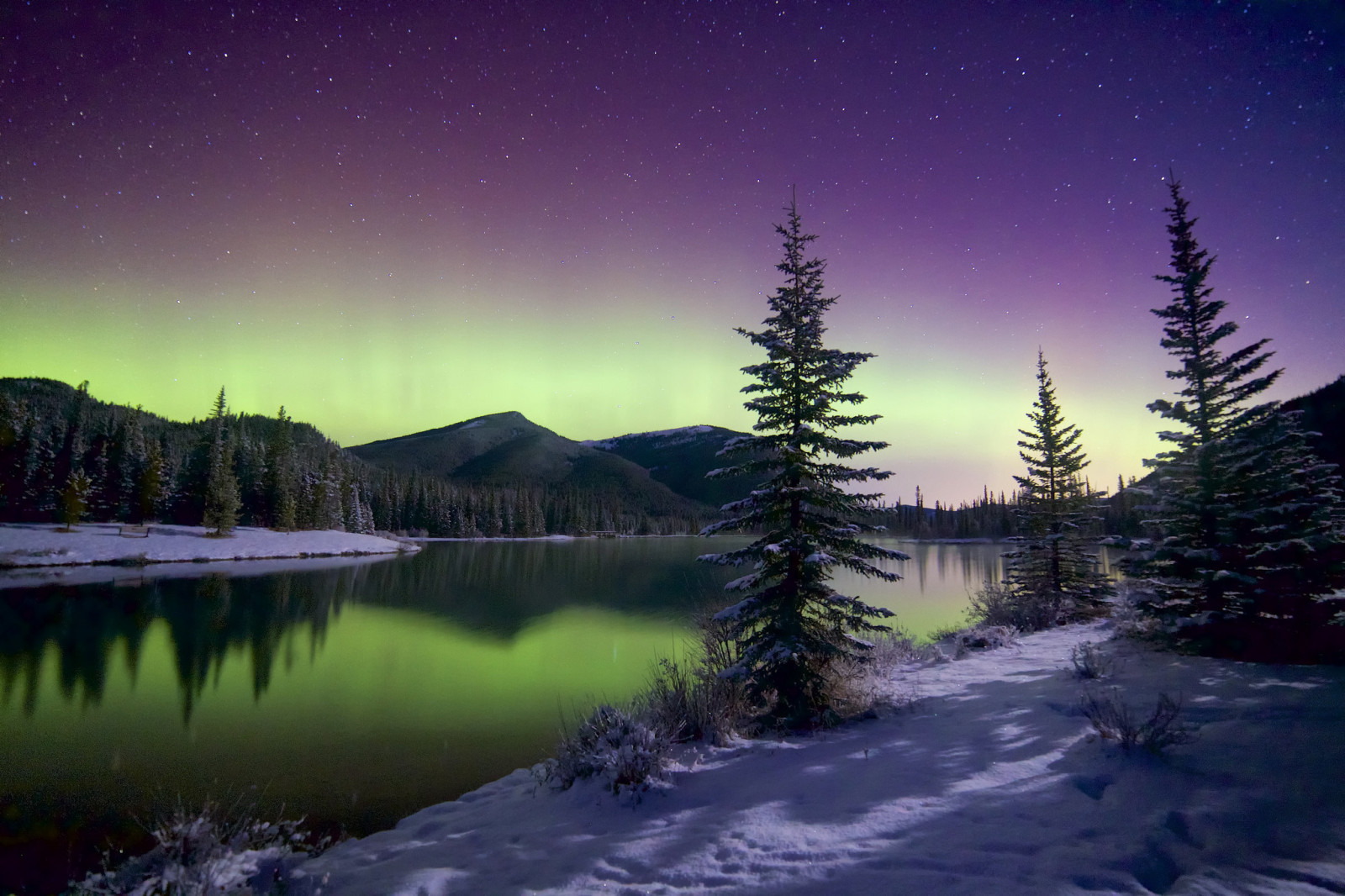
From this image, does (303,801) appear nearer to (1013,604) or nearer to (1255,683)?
(1255,683)

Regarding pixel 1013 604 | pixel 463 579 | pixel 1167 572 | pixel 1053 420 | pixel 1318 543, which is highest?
pixel 1053 420

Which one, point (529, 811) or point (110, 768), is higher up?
point (529, 811)

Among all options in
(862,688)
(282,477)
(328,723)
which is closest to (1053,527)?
(862,688)

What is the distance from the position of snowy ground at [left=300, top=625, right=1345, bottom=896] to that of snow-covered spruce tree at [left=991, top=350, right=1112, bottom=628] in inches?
538

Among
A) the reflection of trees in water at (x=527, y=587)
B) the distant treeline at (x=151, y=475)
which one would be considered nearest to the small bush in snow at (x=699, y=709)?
the reflection of trees in water at (x=527, y=587)

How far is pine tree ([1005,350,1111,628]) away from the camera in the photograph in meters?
20.4

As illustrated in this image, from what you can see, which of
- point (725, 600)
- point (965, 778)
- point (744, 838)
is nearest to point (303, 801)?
point (744, 838)

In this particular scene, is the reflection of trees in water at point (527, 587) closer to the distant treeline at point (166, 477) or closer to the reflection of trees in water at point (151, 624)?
the reflection of trees in water at point (151, 624)

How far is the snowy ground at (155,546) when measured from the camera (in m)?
43.2

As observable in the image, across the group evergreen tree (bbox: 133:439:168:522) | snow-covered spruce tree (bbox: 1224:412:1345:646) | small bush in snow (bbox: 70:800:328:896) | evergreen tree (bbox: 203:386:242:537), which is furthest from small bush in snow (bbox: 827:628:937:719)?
evergreen tree (bbox: 133:439:168:522)

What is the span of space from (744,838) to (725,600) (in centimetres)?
1145

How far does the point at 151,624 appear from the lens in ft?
73.2

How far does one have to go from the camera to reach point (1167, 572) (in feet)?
38.9

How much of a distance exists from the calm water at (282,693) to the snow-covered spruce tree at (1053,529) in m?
4.73
